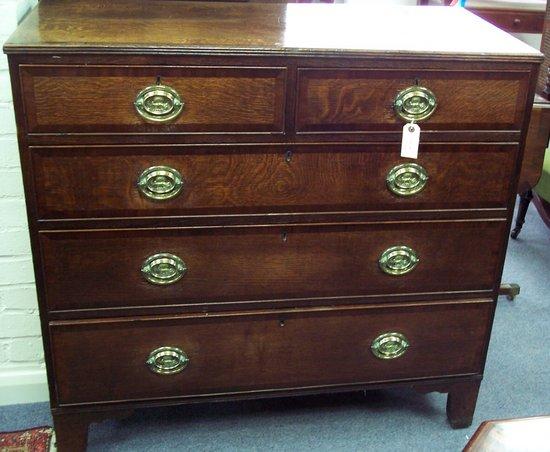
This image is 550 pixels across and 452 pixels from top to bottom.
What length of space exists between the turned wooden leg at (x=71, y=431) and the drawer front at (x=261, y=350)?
56 mm

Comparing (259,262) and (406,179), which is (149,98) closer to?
(259,262)

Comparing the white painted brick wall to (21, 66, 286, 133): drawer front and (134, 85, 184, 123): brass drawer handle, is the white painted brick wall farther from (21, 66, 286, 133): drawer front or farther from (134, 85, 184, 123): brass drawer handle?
(134, 85, 184, 123): brass drawer handle

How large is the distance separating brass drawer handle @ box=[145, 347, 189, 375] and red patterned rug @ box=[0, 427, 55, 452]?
1.26 feet

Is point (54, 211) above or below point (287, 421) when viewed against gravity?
above

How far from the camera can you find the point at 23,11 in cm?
179

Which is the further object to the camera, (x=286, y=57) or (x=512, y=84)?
(x=512, y=84)

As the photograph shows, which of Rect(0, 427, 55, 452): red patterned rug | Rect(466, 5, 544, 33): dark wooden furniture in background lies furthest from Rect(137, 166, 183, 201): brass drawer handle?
Rect(466, 5, 544, 33): dark wooden furniture in background

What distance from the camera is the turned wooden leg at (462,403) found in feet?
6.55

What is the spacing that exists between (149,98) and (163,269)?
391 mm

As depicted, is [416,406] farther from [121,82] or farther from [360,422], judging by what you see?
[121,82]

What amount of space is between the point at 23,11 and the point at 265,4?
0.59 meters

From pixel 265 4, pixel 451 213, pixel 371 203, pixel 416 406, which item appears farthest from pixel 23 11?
pixel 416 406

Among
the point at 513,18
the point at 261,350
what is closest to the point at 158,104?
the point at 261,350

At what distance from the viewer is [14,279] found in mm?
1957
